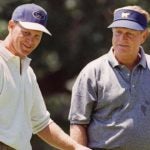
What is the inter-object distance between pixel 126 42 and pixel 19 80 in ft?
2.24

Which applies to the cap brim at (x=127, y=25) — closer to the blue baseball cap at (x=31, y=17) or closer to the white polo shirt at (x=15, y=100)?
the blue baseball cap at (x=31, y=17)

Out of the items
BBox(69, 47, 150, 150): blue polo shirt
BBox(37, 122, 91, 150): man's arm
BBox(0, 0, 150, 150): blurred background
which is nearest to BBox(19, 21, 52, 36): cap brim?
BBox(69, 47, 150, 150): blue polo shirt

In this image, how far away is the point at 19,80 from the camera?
5.23 metres

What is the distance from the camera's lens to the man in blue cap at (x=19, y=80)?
5.13 meters

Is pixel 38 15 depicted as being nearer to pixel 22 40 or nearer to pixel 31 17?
pixel 31 17

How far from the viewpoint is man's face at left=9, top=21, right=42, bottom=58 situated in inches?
205

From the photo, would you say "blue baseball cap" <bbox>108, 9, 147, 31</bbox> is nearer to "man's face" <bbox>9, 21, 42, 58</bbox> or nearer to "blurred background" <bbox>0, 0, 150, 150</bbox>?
"man's face" <bbox>9, 21, 42, 58</bbox>

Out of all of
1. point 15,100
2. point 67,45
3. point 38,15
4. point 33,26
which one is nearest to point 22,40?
point 33,26

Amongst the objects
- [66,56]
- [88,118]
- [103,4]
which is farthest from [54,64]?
[88,118]

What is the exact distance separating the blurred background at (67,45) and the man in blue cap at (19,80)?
17.4ft

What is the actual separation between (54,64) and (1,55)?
19.2 ft

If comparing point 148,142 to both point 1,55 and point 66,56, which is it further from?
point 66,56

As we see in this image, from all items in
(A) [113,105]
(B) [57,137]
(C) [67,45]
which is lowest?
(C) [67,45]

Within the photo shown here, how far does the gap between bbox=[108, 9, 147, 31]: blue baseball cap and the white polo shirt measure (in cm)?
61
